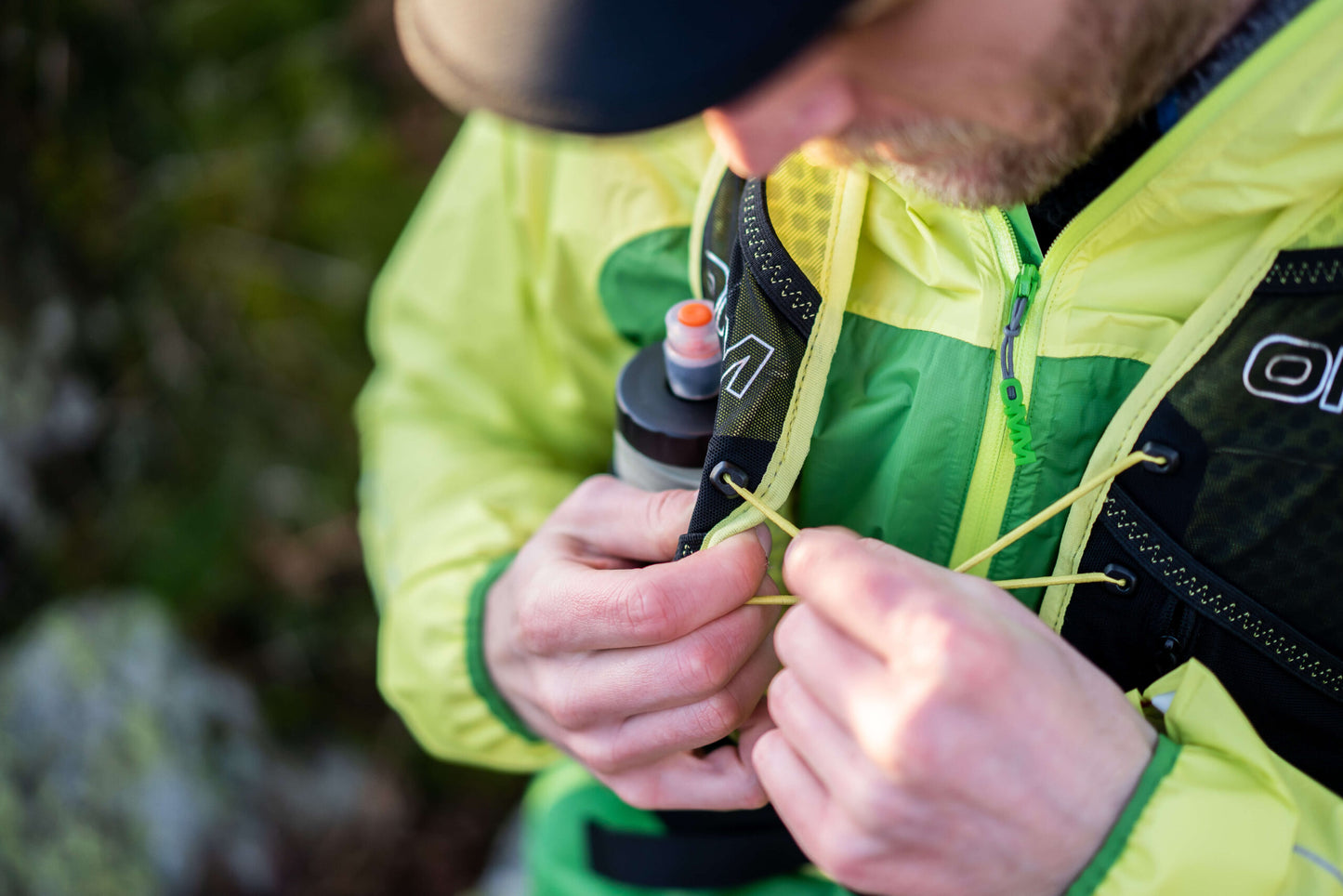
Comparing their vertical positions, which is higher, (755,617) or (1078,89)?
(1078,89)

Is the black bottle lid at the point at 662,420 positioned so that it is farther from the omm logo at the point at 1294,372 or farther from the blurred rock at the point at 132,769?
the blurred rock at the point at 132,769

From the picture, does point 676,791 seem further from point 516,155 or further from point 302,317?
point 302,317

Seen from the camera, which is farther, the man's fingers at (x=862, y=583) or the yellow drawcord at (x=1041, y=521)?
the yellow drawcord at (x=1041, y=521)

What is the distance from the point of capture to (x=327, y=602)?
256 cm

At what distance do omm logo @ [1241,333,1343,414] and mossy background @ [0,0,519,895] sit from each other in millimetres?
2075

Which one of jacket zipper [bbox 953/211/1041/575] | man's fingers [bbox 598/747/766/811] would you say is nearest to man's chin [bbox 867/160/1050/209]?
jacket zipper [bbox 953/211/1041/575]

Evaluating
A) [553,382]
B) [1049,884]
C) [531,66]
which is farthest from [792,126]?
[553,382]

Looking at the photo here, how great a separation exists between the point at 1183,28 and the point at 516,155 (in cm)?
99

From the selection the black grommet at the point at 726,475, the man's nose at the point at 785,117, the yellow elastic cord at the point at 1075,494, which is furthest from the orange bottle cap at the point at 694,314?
the yellow elastic cord at the point at 1075,494

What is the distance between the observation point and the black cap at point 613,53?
72cm

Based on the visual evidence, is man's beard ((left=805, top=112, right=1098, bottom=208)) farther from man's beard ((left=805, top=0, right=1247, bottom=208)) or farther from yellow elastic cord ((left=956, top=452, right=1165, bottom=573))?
yellow elastic cord ((left=956, top=452, right=1165, bottom=573))

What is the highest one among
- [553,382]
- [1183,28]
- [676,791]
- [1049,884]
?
[1183,28]

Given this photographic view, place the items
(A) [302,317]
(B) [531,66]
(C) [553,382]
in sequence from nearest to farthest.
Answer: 1. (B) [531,66]
2. (C) [553,382]
3. (A) [302,317]

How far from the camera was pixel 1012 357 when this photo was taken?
3.53ft
